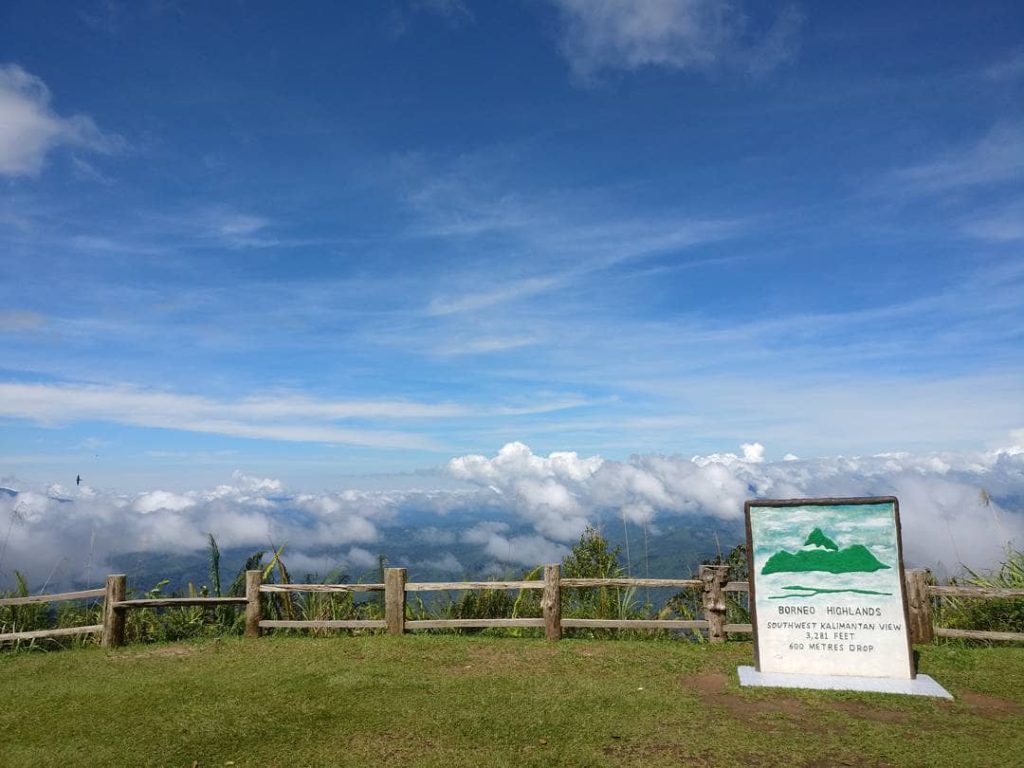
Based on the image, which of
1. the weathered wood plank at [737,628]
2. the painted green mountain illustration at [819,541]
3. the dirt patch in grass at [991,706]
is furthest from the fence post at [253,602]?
the dirt patch in grass at [991,706]

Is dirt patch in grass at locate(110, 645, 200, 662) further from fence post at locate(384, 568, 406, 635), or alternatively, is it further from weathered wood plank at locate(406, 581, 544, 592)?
weathered wood plank at locate(406, 581, 544, 592)

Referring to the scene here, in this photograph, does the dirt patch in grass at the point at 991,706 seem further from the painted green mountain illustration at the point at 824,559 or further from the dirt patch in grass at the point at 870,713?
the painted green mountain illustration at the point at 824,559

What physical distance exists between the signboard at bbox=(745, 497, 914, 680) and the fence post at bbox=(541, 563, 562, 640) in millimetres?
3505

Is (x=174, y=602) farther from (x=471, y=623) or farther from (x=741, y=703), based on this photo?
(x=741, y=703)

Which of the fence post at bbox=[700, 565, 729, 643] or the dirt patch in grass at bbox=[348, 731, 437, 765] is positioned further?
the fence post at bbox=[700, 565, 729, 643]

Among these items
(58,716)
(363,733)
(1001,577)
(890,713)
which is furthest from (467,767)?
(1001,577)

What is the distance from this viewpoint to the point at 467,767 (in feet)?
20.5

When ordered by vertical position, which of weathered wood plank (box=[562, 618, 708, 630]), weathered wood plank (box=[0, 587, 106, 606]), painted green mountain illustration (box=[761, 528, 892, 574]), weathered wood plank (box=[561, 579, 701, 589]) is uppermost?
painted green mountain illustration (box=[761, 528, 892, 574])

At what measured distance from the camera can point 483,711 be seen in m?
7.86

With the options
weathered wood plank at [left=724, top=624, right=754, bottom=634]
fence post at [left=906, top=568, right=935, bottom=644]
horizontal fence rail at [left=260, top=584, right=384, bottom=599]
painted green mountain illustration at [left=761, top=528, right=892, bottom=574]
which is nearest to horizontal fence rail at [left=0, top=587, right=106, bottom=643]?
horizontal fence rail at [left=260, top=584, right=384, bottom=599]

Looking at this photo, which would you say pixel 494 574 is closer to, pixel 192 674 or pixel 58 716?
pixel 192 674

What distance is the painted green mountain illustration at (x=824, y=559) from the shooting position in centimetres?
904

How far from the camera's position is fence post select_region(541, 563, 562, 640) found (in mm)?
11625

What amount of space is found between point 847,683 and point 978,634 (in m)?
3.58
